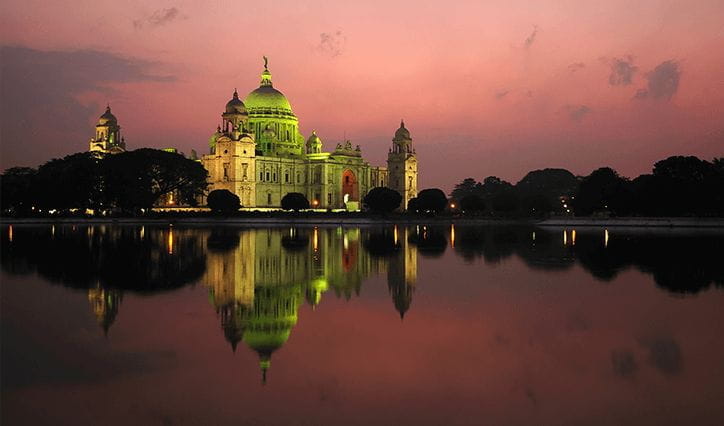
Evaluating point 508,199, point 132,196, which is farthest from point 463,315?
point 508,199

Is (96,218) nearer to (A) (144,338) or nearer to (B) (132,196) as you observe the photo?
(B) (132,196)

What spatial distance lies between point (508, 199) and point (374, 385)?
97120mm

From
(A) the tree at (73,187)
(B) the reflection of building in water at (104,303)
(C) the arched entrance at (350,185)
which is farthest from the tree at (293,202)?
(B) the reflection of building in water at (104,303)

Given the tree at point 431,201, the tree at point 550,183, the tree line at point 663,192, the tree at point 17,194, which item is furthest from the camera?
the tree at point 550,183

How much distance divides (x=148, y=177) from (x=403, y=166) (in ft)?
149

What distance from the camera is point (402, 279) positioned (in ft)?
65.2

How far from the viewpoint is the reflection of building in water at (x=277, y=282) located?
1200cm

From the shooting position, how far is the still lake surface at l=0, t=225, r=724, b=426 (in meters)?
7.87

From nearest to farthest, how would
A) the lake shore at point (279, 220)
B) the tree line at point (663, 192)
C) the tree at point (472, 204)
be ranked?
the tree line at point (663, 192) → the lake shore at point (279, 220) → the tree at point (472, 204)

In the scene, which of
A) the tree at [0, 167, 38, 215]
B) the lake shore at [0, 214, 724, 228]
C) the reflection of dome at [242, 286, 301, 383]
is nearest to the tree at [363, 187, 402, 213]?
the lake shore at [0, 214, 724, 228]

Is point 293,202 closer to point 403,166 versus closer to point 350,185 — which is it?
point 350,185

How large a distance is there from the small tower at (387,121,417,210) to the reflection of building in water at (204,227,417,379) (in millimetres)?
84608

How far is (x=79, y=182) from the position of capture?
78.2 meters

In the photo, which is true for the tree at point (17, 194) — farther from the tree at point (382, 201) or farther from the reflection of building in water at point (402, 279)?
the reflection of building in water at point (402, 279)
